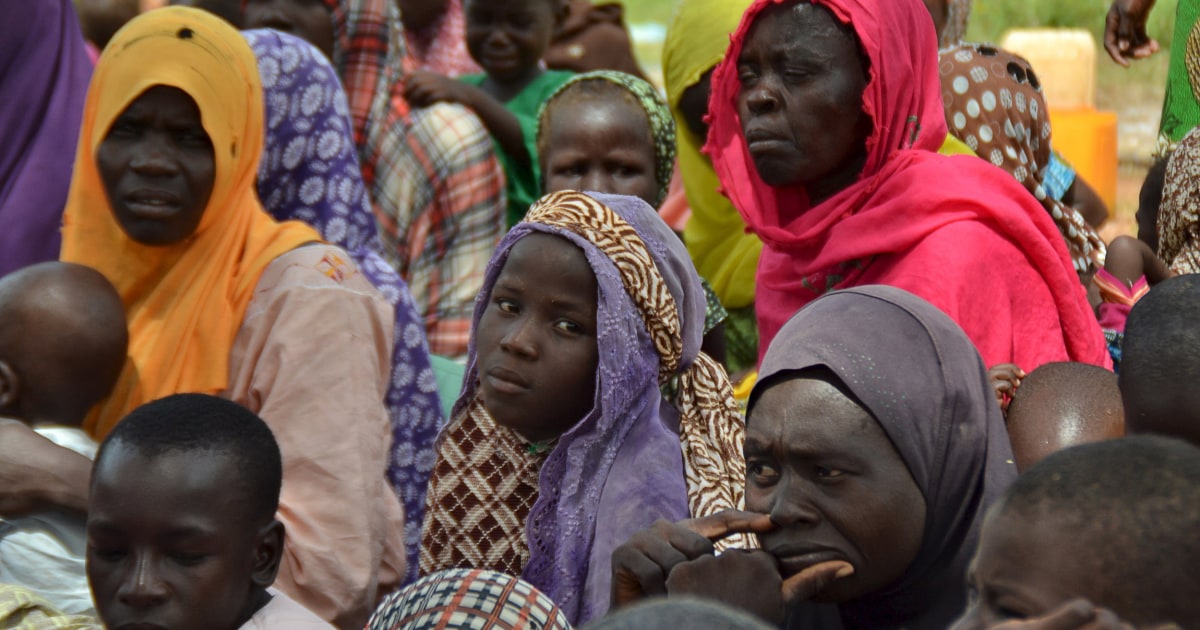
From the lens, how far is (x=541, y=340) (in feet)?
11.3

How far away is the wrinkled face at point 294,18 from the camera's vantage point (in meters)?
5.89

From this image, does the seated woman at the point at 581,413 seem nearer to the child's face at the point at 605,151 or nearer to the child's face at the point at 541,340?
the child's face at the point at 541,340

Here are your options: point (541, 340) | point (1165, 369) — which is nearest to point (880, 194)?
point (541, 340)

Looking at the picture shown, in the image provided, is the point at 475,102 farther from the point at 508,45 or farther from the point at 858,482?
the point at 858,482

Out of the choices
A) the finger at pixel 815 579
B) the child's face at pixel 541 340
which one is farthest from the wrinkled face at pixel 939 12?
the finger at pixel 815 579

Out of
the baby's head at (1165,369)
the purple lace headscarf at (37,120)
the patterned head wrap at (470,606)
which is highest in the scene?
the purple lace headscarf at (37,120)

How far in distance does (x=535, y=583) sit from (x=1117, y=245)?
2.02 metres

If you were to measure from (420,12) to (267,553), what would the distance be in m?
4.70

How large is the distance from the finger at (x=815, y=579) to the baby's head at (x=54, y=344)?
1.76m

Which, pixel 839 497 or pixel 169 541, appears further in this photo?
pixel 169 541

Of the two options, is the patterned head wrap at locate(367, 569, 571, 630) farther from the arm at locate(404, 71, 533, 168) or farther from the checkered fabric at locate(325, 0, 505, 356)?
the arm at locate(404, 71, 533, 168)

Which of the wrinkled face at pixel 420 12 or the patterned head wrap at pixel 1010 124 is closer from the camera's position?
the patterned head wrap at pixel 1010 124

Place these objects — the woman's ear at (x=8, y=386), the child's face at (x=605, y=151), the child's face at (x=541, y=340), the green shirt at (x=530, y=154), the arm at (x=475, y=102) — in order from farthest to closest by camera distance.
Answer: the green shirt at (x=530, y=154) < the arm at (x=475, y=102) < the child's face at (x=605, y=151) < the woman's ear at (x=8, y=386) < the child's face at (x=541, y=340)

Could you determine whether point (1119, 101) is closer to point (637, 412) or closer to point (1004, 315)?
point (1004, 315)
